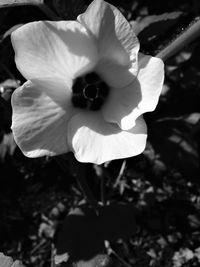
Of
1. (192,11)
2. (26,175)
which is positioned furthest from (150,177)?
(192,11)

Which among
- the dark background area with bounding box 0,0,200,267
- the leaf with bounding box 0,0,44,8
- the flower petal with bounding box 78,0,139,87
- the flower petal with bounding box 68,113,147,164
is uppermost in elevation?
the leaf with bounding box 0,0,44,8

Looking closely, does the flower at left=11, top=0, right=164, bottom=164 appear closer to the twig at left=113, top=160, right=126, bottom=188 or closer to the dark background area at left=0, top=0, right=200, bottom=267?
the dark background area at left=0, top=0, right=200, bottom=267

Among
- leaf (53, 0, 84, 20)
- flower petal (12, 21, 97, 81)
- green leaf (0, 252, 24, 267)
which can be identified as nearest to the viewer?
flower petal (12, 21, 97, 81)

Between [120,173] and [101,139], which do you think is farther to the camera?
[120,173]

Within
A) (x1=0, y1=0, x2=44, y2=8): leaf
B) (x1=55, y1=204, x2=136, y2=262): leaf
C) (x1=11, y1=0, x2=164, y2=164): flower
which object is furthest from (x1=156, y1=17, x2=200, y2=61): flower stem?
(x1=55, y1=204, x2=136, y2=262): leaf

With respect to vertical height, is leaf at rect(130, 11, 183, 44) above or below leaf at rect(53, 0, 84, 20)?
below

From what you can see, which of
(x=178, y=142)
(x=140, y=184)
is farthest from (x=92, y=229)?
(x=140, y=184)

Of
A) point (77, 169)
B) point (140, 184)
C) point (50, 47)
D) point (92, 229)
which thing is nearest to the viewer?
point (50, 47)

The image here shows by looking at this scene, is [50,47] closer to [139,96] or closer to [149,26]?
[139,96]
